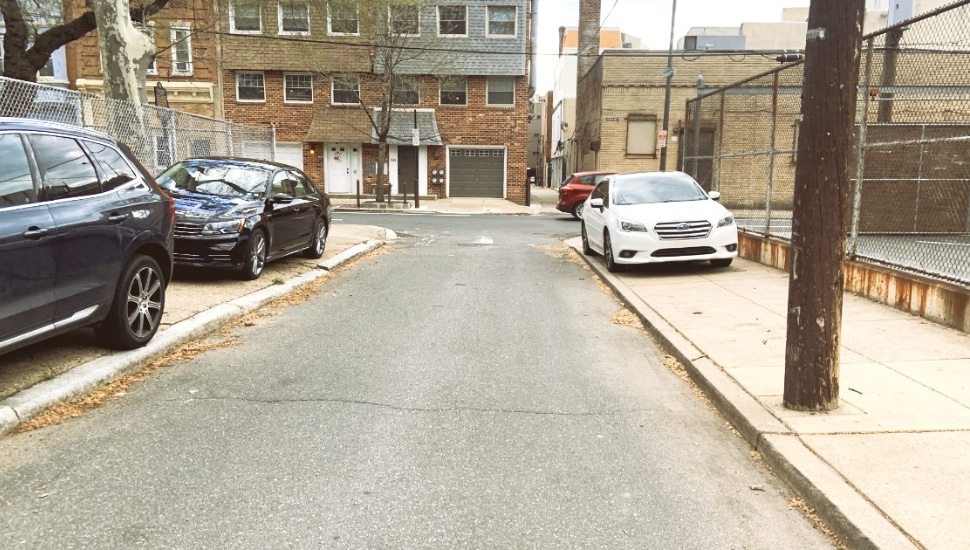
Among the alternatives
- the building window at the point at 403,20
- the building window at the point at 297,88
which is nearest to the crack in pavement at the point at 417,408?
the building window at the point at 403,20

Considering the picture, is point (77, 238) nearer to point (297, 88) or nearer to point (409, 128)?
point (409, 128)

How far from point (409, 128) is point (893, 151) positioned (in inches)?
899

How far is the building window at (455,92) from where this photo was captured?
31.4m

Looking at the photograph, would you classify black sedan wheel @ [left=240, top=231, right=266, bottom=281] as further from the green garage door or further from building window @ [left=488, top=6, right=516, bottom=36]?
building window @ [left=488, top=6, right=516, bottom=36]

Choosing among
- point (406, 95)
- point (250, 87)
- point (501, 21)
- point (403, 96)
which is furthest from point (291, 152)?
point (501, 21)

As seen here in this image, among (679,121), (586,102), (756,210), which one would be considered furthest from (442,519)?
(586,102)

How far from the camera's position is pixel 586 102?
39.6m

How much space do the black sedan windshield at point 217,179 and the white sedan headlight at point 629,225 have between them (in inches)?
209

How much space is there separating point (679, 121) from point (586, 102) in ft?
34.8

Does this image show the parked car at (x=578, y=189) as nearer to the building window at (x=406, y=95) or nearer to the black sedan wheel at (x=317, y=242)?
the building window at (x=406, y=95)

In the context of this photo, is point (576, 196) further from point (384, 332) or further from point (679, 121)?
point (384, 332)

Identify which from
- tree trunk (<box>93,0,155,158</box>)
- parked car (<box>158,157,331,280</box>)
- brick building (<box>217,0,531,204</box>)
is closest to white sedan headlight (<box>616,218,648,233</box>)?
parked car (<box>158,157,331,280</box>)

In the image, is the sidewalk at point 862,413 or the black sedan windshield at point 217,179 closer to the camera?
the sidewalk at point 862,413

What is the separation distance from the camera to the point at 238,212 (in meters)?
9.25
